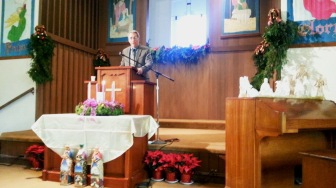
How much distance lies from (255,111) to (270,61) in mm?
2057

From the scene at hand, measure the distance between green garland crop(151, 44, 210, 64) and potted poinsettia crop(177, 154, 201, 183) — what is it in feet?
10.2

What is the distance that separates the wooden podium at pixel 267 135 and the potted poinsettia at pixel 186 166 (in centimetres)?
54

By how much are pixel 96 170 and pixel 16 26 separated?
3755 mm

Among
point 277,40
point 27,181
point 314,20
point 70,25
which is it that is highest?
point 70,25

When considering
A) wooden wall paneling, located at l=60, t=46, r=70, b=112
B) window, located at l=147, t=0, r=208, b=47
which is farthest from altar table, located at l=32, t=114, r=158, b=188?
window, located at l=147, t=0, r=208, b=47

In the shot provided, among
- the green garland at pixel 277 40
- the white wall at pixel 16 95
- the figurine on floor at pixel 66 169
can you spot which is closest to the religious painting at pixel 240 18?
the green garland at pixel 277 40

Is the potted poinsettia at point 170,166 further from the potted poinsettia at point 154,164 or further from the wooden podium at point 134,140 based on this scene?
the wooden podium at point 134,140

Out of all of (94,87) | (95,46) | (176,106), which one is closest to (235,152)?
(94,87)

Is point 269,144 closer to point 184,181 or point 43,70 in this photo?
point 184,181

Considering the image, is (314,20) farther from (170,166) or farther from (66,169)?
(66,169)

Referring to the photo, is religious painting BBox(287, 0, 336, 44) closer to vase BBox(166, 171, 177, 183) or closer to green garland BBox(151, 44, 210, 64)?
green garland BBox(151, 44, 210, 64)

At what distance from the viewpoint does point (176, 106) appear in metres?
5.85

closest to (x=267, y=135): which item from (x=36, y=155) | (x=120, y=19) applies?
(x=36, y=155)

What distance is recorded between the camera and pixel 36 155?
3486 millimetres
